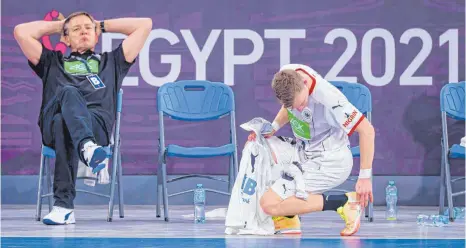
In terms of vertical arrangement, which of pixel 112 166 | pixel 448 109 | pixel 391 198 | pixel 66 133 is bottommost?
pixel 391 198

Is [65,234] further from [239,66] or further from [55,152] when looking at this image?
[239,66]

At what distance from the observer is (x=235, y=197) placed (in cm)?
432

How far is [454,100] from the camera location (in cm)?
602

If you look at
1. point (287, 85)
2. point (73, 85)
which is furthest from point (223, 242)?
point (73, 85)

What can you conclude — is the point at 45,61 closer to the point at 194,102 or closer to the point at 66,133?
the point at 66,133

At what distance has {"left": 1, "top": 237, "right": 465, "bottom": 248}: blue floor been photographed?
3693 millimetres

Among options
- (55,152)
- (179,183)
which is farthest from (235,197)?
(179,183)

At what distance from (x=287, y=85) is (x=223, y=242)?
789 millimetres

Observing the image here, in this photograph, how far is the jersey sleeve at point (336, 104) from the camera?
163 inches

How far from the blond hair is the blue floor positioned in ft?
2.17

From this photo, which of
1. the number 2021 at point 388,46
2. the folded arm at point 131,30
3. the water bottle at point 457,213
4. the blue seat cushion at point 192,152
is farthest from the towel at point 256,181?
the number 2021 at point 388,46

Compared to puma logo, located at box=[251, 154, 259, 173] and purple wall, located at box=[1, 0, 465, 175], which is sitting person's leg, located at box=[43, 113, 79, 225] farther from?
purple wall, located at box=[1, 0, 465, 175]

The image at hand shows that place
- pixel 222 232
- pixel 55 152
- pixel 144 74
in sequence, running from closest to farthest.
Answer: pixel 222 232 → pixel 55 152 → pixel 144 74

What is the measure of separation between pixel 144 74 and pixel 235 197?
8.12 ft
